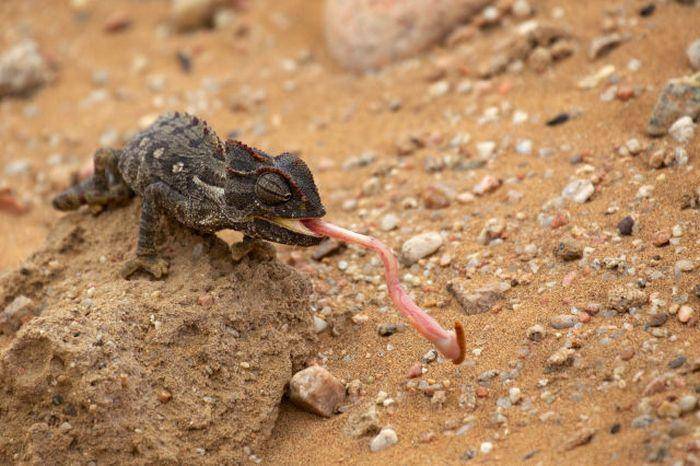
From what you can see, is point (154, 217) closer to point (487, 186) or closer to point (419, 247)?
point (419, 247)

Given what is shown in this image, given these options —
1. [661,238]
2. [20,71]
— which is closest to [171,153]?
[661,238]

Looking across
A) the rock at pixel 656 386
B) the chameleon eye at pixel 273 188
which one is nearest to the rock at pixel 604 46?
the chameleon eye at pixel 273 188

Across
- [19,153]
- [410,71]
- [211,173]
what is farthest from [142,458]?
[19,153]

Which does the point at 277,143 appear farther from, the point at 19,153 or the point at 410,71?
the point at 19,153

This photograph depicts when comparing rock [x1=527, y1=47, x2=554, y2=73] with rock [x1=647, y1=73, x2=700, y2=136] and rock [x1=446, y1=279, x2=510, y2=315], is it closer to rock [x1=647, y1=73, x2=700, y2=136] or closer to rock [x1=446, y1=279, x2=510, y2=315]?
rock [x1=647, y1=73, x2=700, y2=136]

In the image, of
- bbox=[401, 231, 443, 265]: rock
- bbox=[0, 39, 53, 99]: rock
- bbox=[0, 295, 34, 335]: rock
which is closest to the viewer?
bbox=[0, 295, 34, 335]: rock

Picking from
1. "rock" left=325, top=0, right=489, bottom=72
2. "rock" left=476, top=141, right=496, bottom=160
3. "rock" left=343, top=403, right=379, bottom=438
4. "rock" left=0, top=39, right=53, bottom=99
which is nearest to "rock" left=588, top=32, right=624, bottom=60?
"rock" left=476, top=141, right=496, bottom=160

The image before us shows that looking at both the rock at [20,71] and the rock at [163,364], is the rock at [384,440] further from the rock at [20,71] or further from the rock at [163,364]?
the rock at [20,71]
